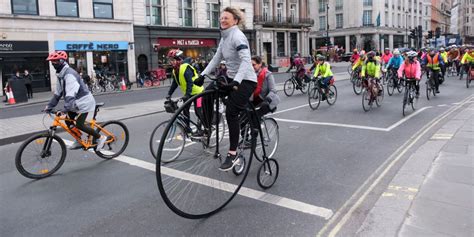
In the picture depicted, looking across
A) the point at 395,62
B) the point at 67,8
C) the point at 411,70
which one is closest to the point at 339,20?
the point at 67,8

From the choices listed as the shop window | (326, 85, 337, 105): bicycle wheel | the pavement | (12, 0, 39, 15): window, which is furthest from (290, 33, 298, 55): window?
the pavement

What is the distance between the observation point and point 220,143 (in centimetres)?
465

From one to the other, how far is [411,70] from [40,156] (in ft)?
33.7

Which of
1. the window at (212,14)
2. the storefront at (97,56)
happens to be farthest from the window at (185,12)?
the storefront at (97,56)

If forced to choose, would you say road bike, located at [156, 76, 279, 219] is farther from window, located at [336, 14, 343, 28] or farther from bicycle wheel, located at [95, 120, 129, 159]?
window, located at [336, 14, 343, 28]

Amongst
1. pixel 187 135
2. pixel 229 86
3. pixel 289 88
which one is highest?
pixel 229 86

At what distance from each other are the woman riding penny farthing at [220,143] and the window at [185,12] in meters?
33.7

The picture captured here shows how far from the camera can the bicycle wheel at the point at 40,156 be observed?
5.90 metres

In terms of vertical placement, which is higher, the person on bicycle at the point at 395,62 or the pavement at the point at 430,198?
the person on bicycle at the point at 395,62

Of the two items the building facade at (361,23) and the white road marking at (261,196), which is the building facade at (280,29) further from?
the white road marking at (261,196)

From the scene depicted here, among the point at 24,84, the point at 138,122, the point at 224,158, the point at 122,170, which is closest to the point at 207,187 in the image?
the point at 224,158

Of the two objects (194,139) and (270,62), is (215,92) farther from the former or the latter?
(270,62)

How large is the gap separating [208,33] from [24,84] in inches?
822

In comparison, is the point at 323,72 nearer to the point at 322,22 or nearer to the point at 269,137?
the point at 269,137
